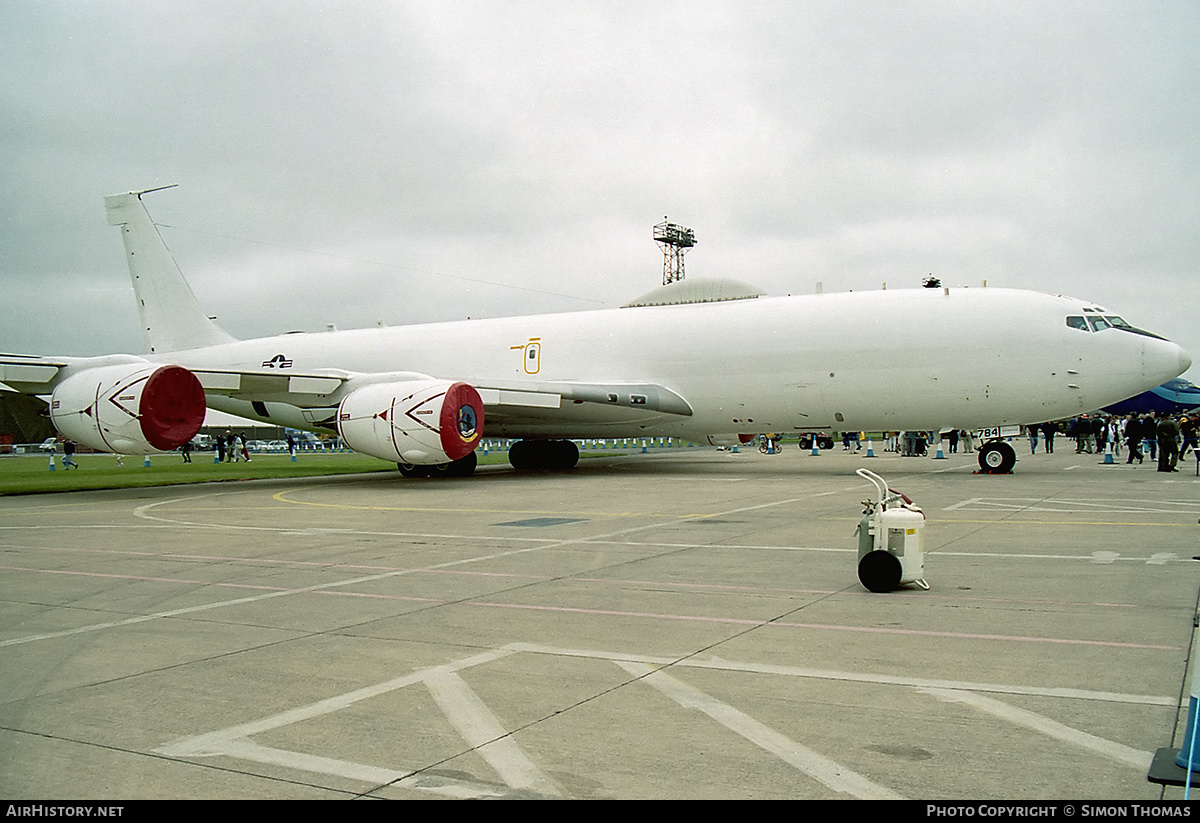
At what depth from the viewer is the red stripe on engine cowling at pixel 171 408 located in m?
18.9

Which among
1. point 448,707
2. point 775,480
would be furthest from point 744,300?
point 448,707

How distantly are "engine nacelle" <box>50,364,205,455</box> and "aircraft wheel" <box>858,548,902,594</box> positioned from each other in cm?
1584

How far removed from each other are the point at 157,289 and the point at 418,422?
14267mm

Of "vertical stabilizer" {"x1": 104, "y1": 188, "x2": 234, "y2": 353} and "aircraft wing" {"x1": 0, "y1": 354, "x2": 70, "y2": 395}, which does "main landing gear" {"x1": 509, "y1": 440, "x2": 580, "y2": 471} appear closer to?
"vertical stabilizer" {"x1": 104, "y1": 188, "x2": 234, "y2": 353}

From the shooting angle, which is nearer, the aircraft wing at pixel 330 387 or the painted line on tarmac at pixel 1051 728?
the painted line on tarmac at pixel 1051 728

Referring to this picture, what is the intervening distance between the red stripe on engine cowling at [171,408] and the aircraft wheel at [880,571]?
15841 mm

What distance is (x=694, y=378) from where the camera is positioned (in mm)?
23047

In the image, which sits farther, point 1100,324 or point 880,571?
point 1100,324

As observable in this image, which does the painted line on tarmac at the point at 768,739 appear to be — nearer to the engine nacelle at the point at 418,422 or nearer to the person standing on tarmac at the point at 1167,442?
→ the engine nacelle at the point at 418,422

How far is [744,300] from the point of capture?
23828 mm

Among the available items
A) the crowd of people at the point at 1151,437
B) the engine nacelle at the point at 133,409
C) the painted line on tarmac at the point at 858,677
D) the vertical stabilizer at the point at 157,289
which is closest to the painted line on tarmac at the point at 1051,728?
the painted line on tarmac at the point at 858,677

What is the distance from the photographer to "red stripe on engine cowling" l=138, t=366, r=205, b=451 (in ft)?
62.0

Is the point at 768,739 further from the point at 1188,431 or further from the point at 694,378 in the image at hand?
the point at 1188,431

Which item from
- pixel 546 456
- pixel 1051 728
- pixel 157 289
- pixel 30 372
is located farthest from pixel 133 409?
pixel 1051 728
